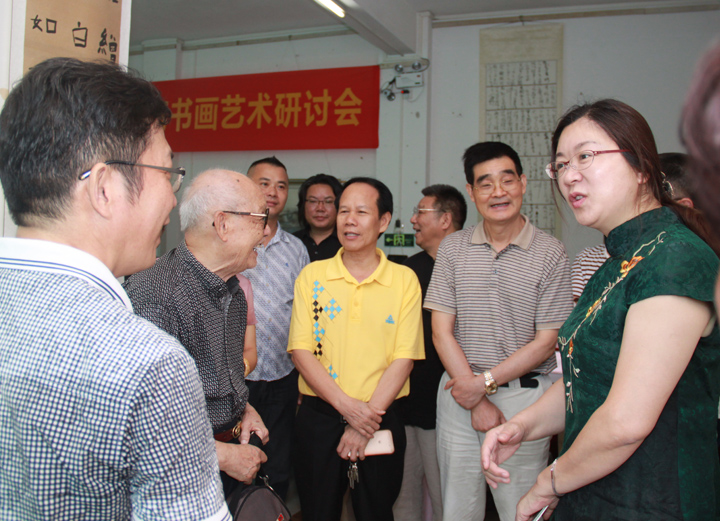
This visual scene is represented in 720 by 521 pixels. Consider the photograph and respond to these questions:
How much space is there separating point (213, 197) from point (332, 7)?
7.90 feet

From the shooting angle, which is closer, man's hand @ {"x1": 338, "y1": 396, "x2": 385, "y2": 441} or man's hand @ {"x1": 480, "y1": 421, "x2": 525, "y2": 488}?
man's hand @ {"x1": 480, "y1": 421, "x2": 525, "y2": 488}

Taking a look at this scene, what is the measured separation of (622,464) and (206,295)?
112 cm

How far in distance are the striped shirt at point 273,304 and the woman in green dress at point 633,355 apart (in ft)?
4.40

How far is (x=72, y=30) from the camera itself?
1456 millimetres

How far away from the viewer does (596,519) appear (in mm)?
1060

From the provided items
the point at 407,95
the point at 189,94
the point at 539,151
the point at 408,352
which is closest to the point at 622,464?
the point at 408,352

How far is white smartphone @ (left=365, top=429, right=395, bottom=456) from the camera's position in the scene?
1.96m

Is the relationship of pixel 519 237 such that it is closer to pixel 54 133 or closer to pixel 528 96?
pixel 54 133

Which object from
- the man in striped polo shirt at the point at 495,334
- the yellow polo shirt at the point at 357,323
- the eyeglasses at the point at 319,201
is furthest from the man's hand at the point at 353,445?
the eyeglasses at the point at 319,201

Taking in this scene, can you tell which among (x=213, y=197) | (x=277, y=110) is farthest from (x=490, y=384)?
(x=277, y=110)

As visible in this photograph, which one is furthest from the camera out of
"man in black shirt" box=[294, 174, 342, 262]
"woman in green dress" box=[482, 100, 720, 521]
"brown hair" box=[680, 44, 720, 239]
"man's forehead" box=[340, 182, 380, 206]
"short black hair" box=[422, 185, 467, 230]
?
"man in black shirt" box=[294, 174, 342, 262]

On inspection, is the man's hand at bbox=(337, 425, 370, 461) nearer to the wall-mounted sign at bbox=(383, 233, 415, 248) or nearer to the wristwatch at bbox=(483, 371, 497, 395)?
the wristwatch at bbox=(483, 371, 497, 395)

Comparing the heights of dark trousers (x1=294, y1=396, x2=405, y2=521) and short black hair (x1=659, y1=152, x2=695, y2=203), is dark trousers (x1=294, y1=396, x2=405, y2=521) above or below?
below

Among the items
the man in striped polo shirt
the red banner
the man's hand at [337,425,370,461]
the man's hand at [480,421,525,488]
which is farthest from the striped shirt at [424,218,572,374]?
the red banner
